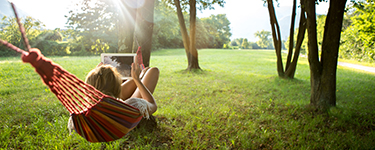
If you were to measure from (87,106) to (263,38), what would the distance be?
2511 inches

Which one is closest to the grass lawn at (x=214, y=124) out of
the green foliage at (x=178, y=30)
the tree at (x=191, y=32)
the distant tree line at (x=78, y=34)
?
the tree at (x=191, y=32)

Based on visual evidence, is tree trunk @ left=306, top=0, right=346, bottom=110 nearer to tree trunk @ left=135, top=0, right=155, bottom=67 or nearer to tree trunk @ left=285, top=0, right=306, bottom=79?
tree trunk @ left=285, top=0, right=306, bottom=79

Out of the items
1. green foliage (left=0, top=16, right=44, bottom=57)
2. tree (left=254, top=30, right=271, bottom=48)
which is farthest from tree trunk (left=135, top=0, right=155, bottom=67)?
tree (left=254, top=30, right=271, bottom=48)

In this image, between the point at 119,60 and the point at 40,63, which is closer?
the point at 40,63

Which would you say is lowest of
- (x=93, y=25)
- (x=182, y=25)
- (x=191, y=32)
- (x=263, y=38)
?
(x=191, y=32)

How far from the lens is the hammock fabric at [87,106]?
48.9 inches

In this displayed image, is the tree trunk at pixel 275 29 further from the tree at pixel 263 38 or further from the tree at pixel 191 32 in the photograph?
the tree at pixel 263 38

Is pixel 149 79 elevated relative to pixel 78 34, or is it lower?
lower

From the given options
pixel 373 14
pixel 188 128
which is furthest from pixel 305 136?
pixel 373 14

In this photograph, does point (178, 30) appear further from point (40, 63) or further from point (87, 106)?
point (40, 63)

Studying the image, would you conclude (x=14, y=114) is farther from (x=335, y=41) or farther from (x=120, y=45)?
(x=335, y=41)

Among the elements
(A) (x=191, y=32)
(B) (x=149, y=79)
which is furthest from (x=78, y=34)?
(B) (x=149, y=79)

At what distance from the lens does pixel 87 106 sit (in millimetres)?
1492

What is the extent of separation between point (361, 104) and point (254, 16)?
15811 centimetres
